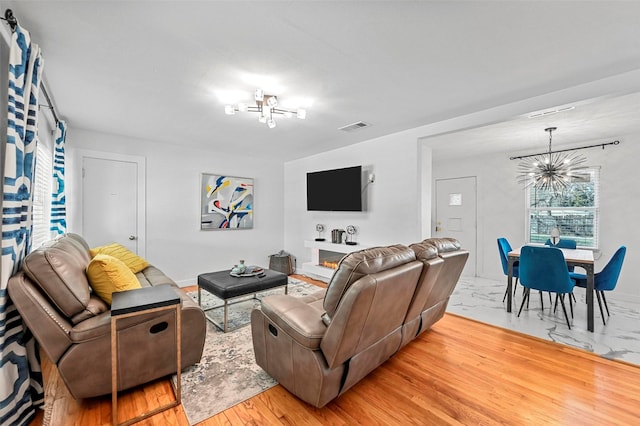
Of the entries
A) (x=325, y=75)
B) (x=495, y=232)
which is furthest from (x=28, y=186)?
(x=495, y=232)

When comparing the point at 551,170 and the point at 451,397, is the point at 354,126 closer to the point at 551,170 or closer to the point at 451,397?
the point at 551,170

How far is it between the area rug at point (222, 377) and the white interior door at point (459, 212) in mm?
4639

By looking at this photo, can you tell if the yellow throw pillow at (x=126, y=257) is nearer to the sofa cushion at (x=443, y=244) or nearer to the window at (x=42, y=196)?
the window at (x=42, y=196)

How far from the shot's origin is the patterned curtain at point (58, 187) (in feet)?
10.6

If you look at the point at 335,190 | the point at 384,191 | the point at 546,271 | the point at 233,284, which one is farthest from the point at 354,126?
the point at 546,271

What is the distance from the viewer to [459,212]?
5.82 m

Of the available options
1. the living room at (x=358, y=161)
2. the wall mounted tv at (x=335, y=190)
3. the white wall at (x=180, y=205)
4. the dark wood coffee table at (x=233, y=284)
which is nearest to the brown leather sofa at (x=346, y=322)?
the dark wood coffee table at (x=233, y=284)

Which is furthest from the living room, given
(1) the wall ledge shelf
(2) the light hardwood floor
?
(2) the light hardwood floor

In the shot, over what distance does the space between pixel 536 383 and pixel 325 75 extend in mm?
2934

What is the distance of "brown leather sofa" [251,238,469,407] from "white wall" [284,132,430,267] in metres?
1.63

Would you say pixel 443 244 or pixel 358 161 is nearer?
pixel 443 244

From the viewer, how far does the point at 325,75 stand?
2.36 m

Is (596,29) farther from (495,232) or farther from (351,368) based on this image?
(495,232)

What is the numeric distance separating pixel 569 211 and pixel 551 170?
4.31 feet
